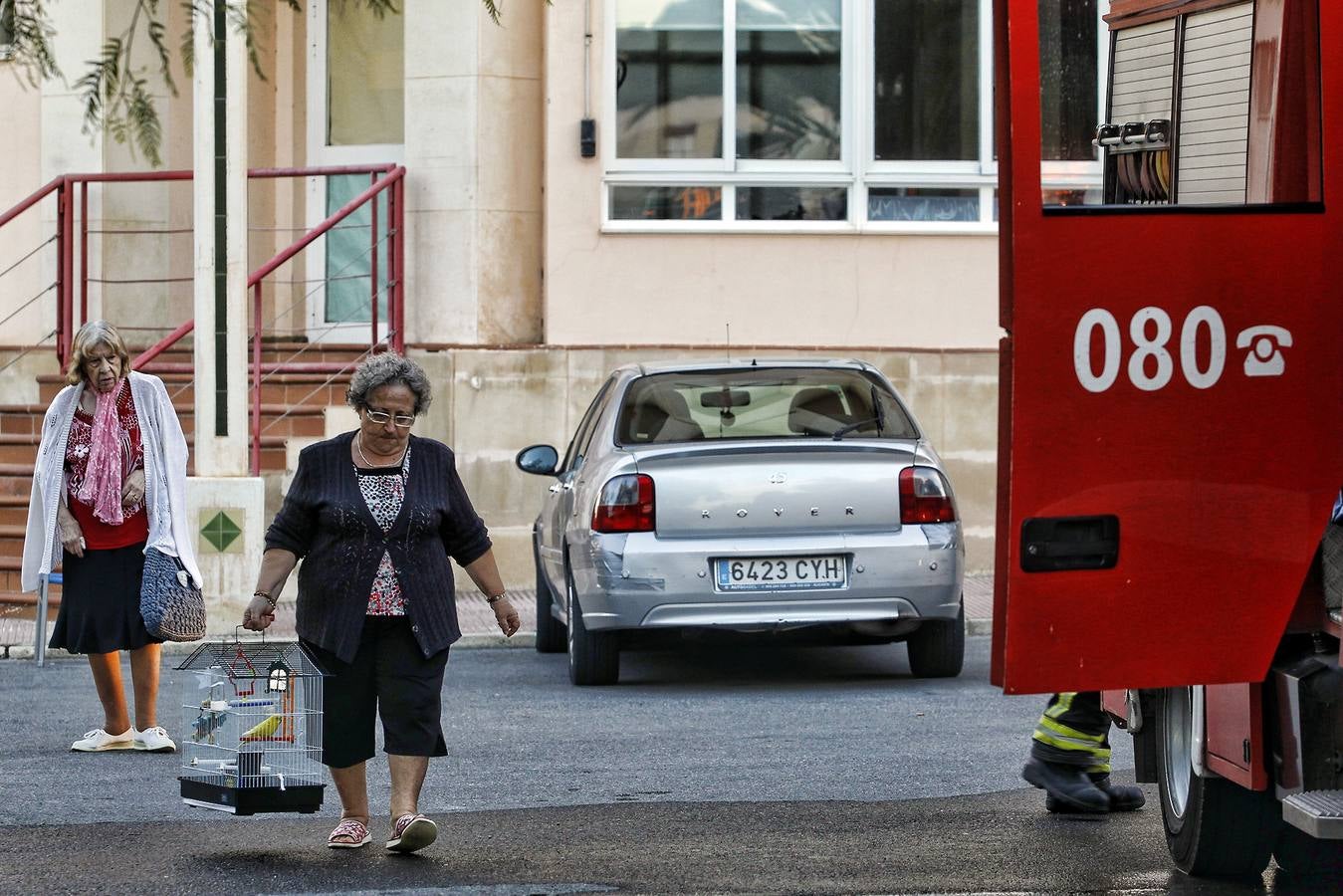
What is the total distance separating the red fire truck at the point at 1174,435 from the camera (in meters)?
5.07

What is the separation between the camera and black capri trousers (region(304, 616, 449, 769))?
22.7 feet

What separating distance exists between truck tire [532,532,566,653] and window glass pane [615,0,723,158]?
15.5ft

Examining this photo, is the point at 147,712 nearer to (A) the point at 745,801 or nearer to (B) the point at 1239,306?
(A) the point at 745,801

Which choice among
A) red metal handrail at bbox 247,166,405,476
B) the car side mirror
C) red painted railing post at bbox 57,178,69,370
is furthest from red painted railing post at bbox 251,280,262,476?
the car side mirror

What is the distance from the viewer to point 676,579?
10258 mm

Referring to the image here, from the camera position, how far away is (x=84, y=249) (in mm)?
15719

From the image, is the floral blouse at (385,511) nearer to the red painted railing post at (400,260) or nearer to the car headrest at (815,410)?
the car headrest at (815,410)

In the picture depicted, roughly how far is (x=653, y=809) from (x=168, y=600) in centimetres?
248

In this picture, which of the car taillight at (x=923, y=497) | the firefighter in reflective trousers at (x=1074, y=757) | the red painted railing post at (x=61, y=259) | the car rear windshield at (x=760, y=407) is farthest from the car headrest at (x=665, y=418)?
the red painted railing post at (x=61, y=259)

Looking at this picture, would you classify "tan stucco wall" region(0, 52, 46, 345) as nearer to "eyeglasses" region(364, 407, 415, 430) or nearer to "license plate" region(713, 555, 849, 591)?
"license plate" region(713, 555, 849, 591)

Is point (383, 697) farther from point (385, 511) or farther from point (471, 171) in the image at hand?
point (471, 171)

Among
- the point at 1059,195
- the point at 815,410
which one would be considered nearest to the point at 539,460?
the point at 815,410

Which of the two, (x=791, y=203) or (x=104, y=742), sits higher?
(x=791, y=203)

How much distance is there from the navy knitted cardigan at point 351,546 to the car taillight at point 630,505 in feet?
10.7
